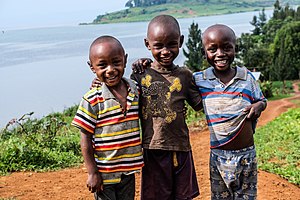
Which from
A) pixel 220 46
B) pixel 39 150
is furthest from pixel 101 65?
pixel 39 150

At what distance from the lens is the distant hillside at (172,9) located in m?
92.5

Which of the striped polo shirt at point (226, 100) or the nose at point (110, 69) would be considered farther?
the striped polo shirt at point (226, 100)

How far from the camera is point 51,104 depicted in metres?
15.4

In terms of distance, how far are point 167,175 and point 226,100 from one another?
593 mm

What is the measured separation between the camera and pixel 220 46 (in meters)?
2.71

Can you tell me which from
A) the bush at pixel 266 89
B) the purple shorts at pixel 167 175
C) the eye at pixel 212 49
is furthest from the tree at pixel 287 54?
the purple shorts at pixel 167 175

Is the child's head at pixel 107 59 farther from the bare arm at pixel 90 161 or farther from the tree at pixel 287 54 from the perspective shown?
the tree at pixel 287 54

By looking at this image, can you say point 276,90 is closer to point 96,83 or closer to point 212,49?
point 212,49

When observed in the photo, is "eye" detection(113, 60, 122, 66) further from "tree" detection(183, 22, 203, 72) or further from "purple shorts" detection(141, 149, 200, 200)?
"tree" detection(183, 22, 203, 72)

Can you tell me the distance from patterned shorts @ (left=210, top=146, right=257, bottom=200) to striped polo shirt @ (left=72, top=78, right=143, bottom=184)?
23.0 inches

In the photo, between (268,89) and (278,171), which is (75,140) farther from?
(268,89)

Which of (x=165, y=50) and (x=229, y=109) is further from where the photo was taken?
(x=229, y=109)

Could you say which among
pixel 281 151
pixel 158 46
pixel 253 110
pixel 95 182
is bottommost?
pixel 281 151

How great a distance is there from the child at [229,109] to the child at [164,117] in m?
0.18
